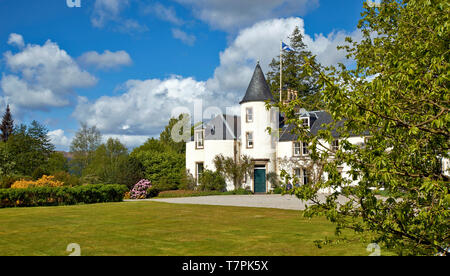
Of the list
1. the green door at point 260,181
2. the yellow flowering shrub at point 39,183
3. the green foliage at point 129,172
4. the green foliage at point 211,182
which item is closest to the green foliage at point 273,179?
the green door at point 260,181

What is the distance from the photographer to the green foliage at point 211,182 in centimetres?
3491

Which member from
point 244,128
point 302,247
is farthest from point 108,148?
point 302,247

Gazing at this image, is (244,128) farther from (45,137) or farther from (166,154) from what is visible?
(45,137)

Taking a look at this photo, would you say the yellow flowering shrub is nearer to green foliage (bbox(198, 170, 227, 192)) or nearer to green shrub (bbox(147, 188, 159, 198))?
green shrub (bbox(147, 188, 159, 198))

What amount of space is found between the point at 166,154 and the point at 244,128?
8442 millimetres

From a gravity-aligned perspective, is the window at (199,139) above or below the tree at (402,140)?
above

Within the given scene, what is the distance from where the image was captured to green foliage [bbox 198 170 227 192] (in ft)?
115

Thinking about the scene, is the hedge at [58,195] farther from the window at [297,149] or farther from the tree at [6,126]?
the tree at [6,126]

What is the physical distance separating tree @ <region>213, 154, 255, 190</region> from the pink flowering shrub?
6.39 m

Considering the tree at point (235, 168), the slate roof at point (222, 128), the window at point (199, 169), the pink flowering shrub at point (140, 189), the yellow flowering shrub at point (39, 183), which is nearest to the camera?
the yellow flowering shrub at point (39, 183)

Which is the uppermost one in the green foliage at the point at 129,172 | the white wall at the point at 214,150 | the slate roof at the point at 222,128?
the slate roof at the point at 222,128

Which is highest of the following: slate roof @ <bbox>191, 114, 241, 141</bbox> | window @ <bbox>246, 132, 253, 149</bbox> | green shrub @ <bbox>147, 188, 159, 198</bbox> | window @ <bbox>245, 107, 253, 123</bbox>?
window @ <bbox>245, 107, 253, 123</bbox>

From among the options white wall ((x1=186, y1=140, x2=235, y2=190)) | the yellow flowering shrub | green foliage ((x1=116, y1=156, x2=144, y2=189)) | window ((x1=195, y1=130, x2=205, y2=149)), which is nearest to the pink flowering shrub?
green foliage ((x1=116, y1=156, x2=144, y2=189))

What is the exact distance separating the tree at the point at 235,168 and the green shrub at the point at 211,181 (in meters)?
0.51
